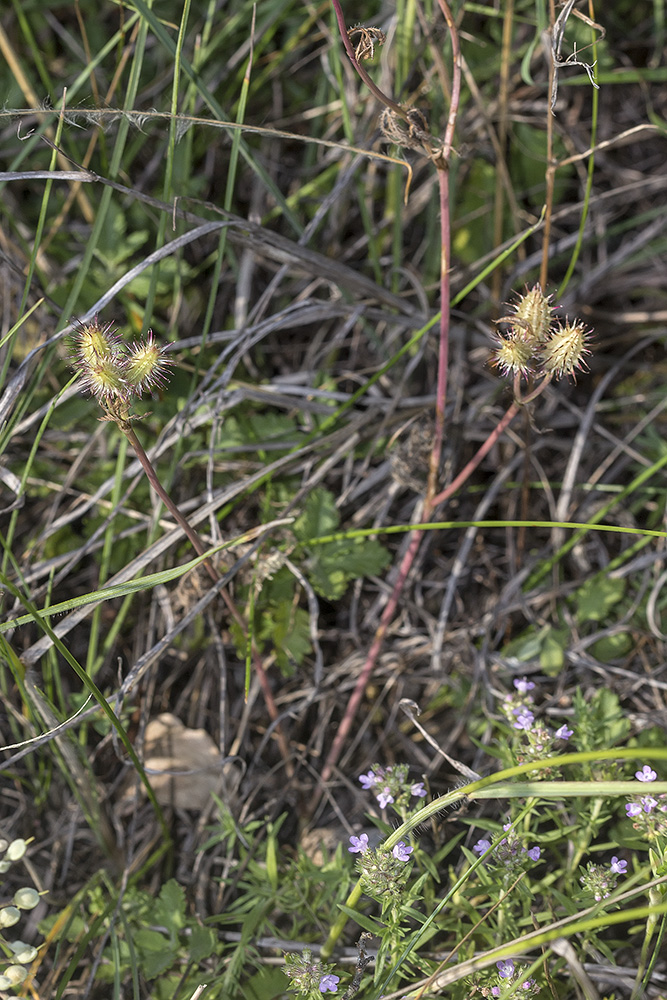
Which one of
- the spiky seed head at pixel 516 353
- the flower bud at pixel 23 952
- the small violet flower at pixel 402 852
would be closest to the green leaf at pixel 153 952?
the flower bud at pixel 23 952

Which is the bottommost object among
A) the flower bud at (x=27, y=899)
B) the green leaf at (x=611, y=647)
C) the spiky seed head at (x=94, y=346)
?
the green leaf at (x=611, y=647)

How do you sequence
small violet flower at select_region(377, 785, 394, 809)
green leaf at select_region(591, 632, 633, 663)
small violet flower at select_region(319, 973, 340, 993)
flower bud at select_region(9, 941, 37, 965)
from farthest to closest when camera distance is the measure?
1. green leaf at select_region(591, 632, 633, 663)
2. small violet flower at select_region(377, 785, 394, 809)
3. small violet flower at select_region(319, 973, 340, 993)
4. flower bud at select_region(9, 941, 37, 965)

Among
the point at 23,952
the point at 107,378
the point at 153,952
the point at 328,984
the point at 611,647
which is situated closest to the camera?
the point at 107,378

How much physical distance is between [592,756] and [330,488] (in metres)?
1.58

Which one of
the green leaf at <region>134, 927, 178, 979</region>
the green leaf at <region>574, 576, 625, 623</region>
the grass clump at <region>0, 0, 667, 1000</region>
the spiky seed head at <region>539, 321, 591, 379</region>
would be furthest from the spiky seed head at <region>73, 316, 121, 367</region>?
the green leaf at <region>574, 576, 625, 623</region>

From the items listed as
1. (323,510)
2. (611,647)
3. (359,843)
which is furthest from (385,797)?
(611,647)

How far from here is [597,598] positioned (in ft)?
8.24

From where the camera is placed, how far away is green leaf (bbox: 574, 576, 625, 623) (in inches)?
98.0

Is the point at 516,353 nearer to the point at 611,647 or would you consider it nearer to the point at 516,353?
the point at 516,353

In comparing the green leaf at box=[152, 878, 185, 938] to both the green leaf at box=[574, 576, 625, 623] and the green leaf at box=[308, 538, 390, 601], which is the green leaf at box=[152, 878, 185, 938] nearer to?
the green leaf at box=[308, 538, 390, 601]

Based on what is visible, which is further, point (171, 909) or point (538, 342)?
point (171, 909)

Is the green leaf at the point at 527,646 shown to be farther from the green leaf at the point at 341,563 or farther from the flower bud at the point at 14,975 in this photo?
the flower bud at the point at 14,975

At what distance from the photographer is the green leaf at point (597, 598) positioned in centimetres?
249

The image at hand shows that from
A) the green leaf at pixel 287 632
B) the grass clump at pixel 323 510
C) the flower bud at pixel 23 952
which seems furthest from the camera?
the green leaf at pixel 287 632
